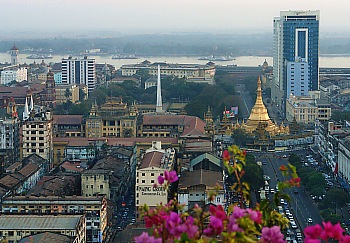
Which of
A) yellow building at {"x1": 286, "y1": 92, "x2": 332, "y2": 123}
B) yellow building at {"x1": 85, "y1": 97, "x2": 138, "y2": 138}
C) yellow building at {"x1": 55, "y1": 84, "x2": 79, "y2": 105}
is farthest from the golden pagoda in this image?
yellow building at {"x1": 55, "y1": 84, "x2": 79, "y2": 105}

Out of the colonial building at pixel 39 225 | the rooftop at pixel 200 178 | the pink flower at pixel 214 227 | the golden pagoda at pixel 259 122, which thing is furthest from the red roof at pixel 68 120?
the pink flower at pixel 214 227

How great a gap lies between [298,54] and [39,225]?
17477 millimetres

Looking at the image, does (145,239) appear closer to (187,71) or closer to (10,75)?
(187,71)

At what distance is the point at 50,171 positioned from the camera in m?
13.7

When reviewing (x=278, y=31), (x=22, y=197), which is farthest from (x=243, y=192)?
(x=278, y=31)

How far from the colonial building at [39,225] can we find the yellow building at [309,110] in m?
11.3

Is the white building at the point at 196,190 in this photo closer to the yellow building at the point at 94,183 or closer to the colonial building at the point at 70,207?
the colonial building at the point at 70,207

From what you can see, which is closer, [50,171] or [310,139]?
[50,171]

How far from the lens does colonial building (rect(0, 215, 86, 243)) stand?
27.6 ft

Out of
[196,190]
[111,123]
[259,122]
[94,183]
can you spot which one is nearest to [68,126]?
[111,123]

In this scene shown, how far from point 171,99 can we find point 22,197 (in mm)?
15374

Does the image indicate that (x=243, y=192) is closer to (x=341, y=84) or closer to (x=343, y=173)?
(x=343, y=173)

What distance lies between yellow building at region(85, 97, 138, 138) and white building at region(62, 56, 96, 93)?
1227 cm

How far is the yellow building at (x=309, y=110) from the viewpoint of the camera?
770 inches
